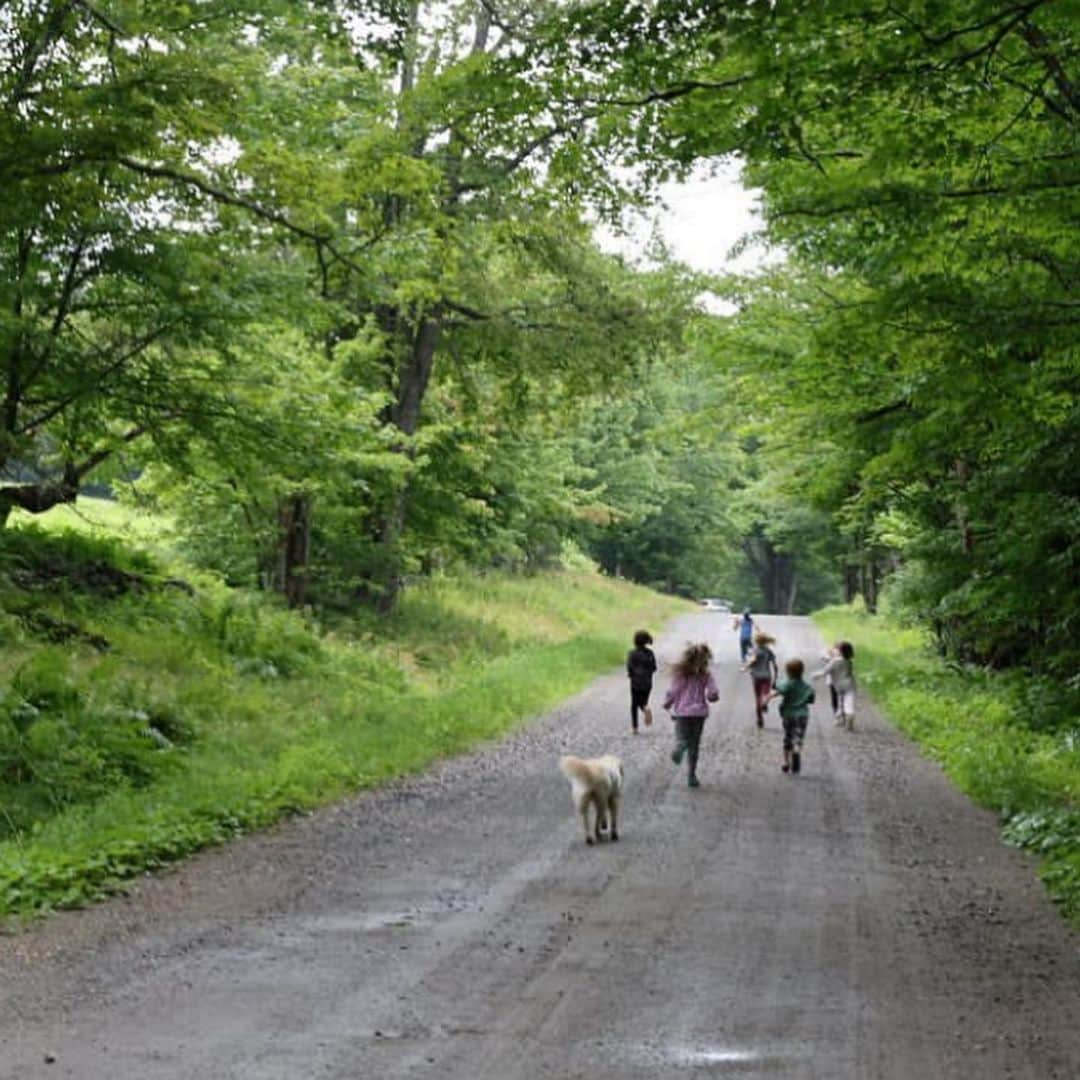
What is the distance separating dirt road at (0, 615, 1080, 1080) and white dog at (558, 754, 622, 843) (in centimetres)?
25

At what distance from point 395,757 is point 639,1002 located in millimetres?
8832

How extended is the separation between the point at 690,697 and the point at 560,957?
7168mm

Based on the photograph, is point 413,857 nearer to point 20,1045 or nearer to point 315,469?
point 20,1045

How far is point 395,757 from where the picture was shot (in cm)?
1525

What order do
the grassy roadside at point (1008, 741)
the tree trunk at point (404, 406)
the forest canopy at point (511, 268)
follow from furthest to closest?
1. the tree trunk at point (404, 406)
2. the grassy roadside at point (1008, 741)
3. the forest canopy at point (511, 268)

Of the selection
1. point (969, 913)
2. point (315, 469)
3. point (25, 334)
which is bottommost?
point (969, 913)

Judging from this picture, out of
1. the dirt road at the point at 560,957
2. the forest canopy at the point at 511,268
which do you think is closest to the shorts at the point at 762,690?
the forest canopy at the point at 511,268

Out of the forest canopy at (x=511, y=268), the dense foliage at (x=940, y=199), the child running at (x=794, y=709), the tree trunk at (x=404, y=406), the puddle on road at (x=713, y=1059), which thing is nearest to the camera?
the puddle on road at (x=713, y=1059)

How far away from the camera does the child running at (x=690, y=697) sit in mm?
14516

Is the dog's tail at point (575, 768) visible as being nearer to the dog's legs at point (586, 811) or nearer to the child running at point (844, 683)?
the dog's legs at point (586, 811)

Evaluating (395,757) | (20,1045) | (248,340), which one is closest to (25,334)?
(248,340)

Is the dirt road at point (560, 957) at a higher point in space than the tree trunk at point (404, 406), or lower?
lower

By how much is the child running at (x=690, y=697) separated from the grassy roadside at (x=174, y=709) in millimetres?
3160

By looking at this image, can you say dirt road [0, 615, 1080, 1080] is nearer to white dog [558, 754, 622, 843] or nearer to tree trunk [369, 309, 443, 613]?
white dog [558, 754, 622, 843]
